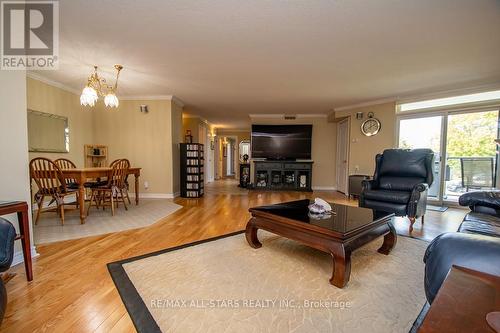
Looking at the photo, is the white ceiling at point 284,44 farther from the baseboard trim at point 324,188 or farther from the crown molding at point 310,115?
the baseboard trim at point 324,188

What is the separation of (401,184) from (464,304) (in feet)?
9.75

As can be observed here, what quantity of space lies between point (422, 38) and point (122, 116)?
5222 millimetres

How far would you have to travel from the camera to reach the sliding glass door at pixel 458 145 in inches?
151

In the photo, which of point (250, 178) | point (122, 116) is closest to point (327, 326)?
point (122, 116)

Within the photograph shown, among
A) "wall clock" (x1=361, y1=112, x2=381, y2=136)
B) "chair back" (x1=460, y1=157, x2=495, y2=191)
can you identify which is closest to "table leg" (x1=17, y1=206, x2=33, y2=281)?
"wall clock" (x1=361, y1=112, x2=381, y2=136)

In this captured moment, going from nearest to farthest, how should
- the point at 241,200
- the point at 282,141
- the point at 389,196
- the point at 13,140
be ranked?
the point at 13,140 < the point at 389,196 < the point at 241,200 < the point at 282,141

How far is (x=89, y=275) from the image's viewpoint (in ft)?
5.37

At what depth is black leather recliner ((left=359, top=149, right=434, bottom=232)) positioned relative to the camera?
2641mm

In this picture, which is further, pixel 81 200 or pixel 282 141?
pixel 282 141

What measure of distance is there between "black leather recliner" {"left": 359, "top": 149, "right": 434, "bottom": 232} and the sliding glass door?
1.29 metres

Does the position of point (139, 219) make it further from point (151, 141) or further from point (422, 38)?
point (422, 38)

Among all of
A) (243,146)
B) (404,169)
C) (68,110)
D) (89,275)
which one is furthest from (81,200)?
(243,146)

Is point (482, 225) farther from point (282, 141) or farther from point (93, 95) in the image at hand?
point (282, 141)

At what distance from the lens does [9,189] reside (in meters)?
1.79
